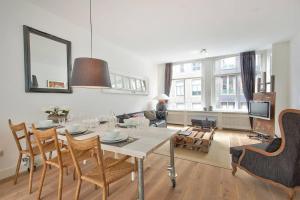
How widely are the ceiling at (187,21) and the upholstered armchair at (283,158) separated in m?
2.08

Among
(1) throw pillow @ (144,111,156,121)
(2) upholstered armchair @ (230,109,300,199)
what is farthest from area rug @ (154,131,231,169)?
(1) throw pillow @ (144,111,156,121)

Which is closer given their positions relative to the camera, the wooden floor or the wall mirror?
the wooden floor

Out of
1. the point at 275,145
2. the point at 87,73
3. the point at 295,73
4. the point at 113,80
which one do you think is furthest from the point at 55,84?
the point at 295,73

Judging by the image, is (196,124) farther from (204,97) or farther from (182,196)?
(182,196)

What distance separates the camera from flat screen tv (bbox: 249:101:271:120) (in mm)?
4090

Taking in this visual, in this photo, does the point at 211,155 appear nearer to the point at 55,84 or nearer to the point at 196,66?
the point at 55,84

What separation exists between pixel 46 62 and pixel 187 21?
2849 millimetres

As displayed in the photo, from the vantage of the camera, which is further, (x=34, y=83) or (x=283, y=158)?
(x=34, y=83)

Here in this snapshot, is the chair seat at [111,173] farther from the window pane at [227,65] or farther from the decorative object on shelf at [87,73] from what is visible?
the window pane at [227,65]

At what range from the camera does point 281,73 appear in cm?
425

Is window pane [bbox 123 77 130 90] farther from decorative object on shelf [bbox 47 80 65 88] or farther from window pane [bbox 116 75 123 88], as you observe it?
decorative object on shelf [bbox 47 80 65 88]

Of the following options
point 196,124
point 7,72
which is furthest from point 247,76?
point 7,72

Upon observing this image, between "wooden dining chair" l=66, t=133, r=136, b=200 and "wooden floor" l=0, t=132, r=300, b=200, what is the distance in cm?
50

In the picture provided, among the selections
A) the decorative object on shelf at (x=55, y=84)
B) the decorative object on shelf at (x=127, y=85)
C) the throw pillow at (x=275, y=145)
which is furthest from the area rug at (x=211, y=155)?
the decorative object on shelf at (x=55, y=84)
